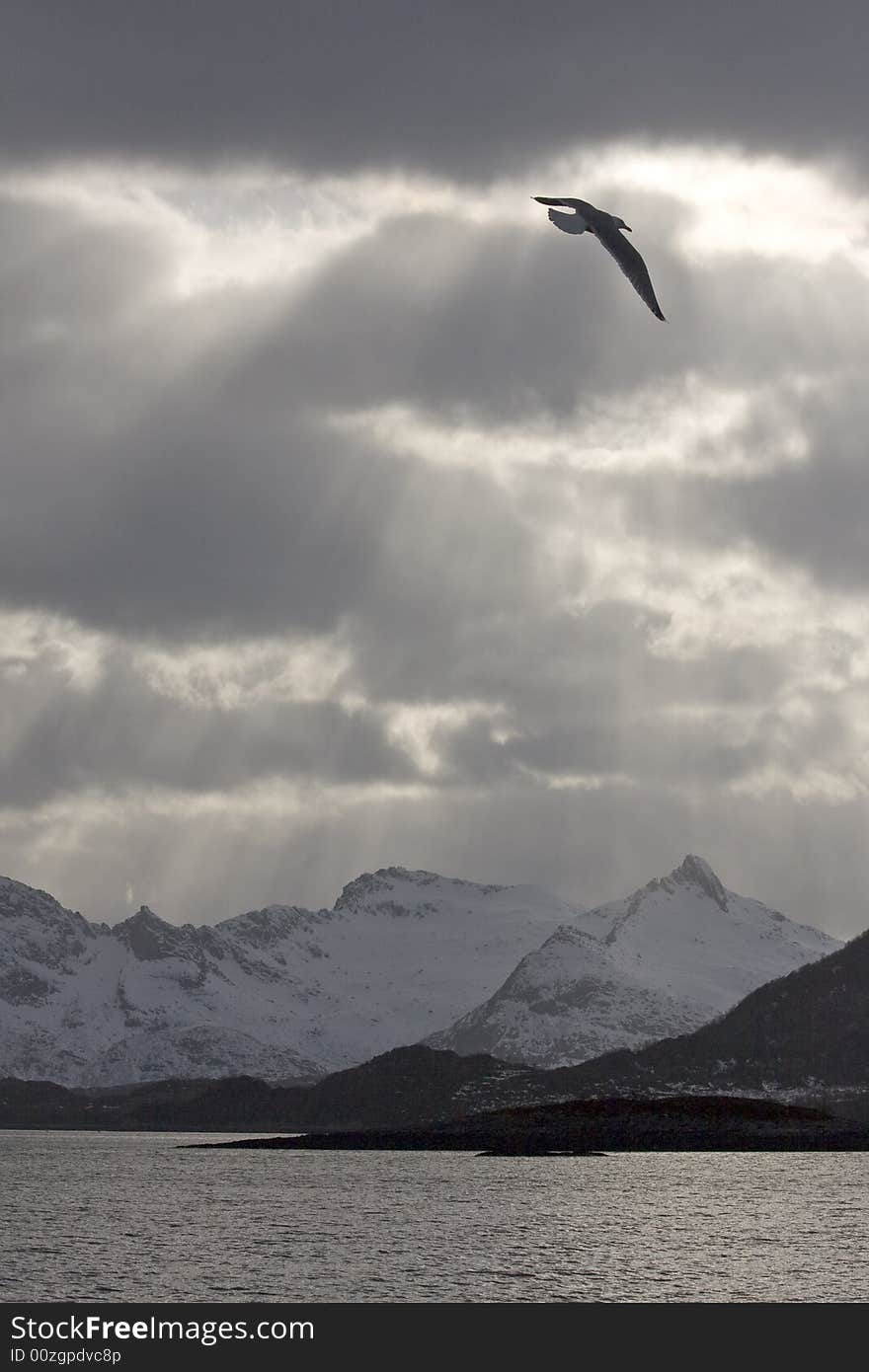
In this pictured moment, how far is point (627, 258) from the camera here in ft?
213

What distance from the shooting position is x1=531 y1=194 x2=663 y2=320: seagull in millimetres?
63188

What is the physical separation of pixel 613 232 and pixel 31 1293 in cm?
8754

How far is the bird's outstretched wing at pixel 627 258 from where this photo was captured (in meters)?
64.4

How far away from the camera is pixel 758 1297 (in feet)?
407

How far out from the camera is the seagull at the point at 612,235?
63188 mm

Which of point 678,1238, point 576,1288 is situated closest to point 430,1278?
point 576,1288

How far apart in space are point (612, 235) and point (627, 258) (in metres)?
1.16

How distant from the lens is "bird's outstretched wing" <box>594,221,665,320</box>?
6444 centimetres

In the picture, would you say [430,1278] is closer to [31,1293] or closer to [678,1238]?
[31,1293]

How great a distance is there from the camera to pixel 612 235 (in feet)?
215
